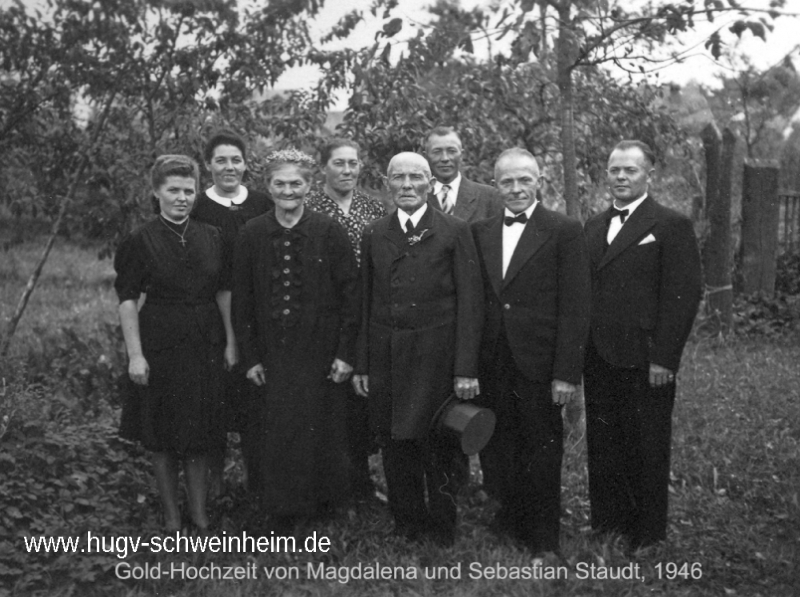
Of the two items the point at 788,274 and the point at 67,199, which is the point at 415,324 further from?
the point at 788,274

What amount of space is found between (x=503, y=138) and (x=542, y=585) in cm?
413

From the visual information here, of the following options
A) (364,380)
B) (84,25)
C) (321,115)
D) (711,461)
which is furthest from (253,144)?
(711,461)

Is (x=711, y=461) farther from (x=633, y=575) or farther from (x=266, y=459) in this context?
(x=266, y=459)

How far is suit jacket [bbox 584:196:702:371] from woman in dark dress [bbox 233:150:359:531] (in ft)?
4.26

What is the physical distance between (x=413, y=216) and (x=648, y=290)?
1223mm

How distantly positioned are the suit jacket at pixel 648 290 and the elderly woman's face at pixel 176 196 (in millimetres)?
2154

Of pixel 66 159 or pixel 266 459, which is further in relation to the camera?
pixel 66 159

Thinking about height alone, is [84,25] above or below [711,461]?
above

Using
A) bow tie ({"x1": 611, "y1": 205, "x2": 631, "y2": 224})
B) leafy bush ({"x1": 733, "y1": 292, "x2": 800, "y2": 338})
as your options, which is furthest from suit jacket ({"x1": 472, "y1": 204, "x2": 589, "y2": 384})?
leafy bush ({"x1": 733, "y1": 292, "x2": 800, "y2": 338})

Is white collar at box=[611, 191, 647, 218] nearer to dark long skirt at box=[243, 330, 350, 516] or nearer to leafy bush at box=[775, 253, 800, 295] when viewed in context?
dark long skirt at box=[243, 330, 350, 516]

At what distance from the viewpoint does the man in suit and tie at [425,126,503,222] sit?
225 inches

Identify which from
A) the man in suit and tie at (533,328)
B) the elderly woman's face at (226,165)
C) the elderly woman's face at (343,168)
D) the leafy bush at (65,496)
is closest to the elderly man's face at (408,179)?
the man in suit and tie at (533,328)

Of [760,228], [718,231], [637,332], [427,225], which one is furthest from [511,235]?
[760,228]

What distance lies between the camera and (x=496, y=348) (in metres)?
4.72
